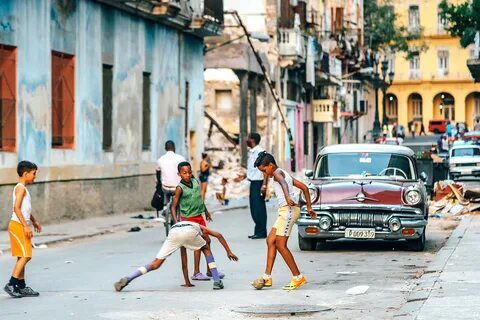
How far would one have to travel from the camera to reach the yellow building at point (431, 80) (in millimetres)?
124812

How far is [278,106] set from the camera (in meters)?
58.4

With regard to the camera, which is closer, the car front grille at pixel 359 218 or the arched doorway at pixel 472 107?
the car front grille at pixel 359 218

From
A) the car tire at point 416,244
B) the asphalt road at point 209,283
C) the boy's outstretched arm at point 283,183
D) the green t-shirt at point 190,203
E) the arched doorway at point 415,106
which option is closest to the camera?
the asphalt road at point 209,283

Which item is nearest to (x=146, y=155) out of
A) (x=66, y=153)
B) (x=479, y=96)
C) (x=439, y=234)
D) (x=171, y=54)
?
(x=171, y=54)

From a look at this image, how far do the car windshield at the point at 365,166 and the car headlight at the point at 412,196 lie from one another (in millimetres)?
995

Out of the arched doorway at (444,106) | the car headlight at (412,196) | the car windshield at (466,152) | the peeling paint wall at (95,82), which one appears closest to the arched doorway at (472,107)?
the arched doorway at (444,106)

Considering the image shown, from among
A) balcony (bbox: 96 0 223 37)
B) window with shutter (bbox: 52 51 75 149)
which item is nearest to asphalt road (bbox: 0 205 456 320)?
window with shutter (bbox: 52 51 75 149)

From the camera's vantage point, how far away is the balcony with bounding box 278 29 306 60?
60.5m

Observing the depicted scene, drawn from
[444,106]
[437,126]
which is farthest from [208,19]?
[444,106]

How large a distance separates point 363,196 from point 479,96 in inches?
4220

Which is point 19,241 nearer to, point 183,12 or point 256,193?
point 256,193

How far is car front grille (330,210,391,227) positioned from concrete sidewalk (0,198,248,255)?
208 inches

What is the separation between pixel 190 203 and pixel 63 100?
14.4m

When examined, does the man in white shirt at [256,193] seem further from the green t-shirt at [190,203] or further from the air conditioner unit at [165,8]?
the air conditioner unit at [165,8]
